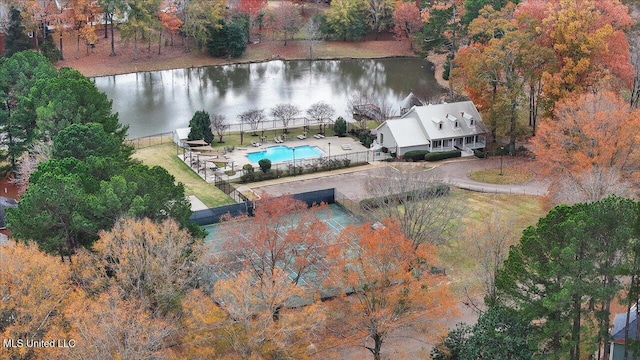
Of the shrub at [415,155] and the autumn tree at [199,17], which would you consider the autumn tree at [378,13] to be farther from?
the shrub at [415,155]

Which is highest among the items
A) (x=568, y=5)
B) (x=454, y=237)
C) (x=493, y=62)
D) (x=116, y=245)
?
(x=568, y=5)

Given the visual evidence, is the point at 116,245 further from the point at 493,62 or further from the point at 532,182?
the point at 493,62

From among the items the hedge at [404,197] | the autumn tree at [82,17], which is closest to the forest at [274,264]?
the hedge at [404,197]

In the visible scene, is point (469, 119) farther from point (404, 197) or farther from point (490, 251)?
point (490, 251)

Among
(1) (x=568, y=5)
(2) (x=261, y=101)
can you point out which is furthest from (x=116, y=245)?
(2) (x=261, y=101)

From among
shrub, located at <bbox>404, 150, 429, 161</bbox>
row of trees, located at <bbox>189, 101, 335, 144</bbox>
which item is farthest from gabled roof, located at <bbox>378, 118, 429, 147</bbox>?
row of trees, located at <bbox>189, 101, 335, 144</bbox>
